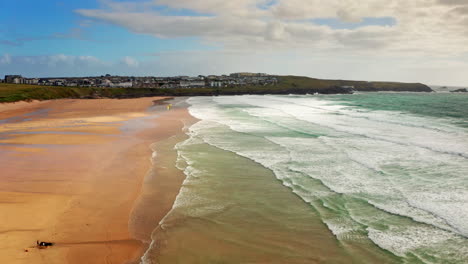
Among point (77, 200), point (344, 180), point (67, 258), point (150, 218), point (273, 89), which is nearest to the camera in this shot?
point (67, 258)

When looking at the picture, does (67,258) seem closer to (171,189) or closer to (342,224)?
(171,189)

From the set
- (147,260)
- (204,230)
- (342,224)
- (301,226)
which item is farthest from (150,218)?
(342,224)

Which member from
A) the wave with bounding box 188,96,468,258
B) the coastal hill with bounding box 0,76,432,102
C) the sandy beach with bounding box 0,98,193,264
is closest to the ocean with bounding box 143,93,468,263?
the wave with bounding box 188,96,468,258

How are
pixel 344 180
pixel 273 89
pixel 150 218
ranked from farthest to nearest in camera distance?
pixel 273 89, pixel 344 180, pixel 150 218

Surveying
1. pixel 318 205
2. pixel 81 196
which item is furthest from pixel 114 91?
pixel 318 205

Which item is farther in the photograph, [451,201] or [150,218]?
[451,201]

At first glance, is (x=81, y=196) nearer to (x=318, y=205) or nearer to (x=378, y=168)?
(x=318, y=205)

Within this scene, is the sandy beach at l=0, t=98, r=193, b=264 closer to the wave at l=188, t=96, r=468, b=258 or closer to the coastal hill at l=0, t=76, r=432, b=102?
the wave at l=188, t=96, r=468, b=258
